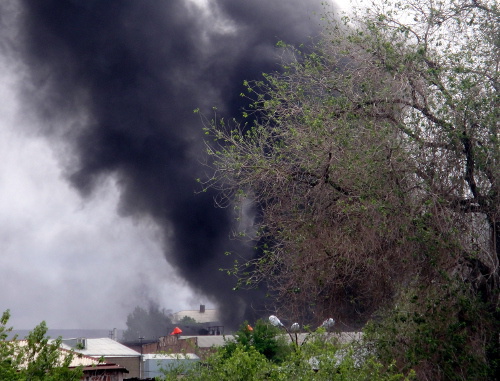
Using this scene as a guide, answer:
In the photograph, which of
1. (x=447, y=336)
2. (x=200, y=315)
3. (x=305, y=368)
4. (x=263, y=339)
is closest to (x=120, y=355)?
(x=263, y=339)

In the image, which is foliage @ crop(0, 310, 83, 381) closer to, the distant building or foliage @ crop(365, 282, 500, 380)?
foliage @ crop(365, 282, 500, 380)

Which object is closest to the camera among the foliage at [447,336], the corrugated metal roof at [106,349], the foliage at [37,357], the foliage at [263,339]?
the foliage at [37,357]

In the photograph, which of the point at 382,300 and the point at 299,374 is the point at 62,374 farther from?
the point at 382,300

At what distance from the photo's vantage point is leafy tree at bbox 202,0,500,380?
35.6 feet

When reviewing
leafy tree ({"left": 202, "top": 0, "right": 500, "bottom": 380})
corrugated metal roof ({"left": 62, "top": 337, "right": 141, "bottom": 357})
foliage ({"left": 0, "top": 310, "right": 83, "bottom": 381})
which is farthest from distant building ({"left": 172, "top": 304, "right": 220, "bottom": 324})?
foliage ({"left": 0, "top": 310, "right": 83, "bottom": 381})

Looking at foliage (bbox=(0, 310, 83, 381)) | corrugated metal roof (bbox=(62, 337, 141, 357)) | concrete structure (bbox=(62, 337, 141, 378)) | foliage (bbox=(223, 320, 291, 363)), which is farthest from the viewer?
concrete structure (bbox=(62, 337, 141, 378))

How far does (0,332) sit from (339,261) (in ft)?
19.8

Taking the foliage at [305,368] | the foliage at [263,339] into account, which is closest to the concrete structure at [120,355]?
the foliage at [263,339]

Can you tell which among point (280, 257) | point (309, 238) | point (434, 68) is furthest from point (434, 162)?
point (280, 257)

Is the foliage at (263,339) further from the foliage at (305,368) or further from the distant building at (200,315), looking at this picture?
the distant building at (200,315)

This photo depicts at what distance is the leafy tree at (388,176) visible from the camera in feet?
35.6

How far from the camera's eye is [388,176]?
10977 millimetres

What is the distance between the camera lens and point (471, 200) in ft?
36.5

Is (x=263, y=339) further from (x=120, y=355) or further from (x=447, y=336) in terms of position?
(x=120, y=355)
